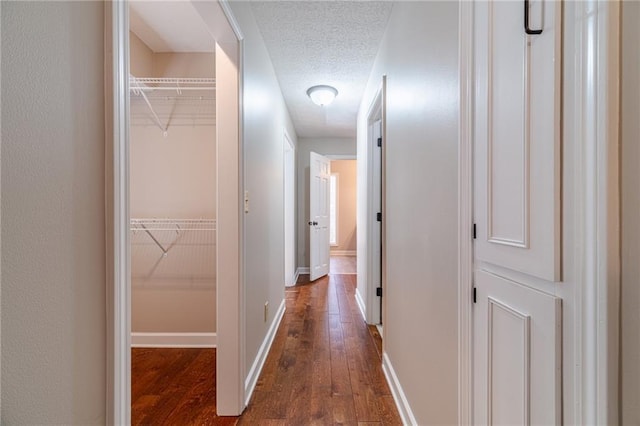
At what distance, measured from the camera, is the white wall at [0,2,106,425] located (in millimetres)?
507

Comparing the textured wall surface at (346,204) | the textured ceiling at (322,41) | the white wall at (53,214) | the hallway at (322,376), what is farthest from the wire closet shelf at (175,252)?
the textured wall surface at (346,204)

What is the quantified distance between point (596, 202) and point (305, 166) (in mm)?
5091

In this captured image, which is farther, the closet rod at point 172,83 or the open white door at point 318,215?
the open white door at point 318,215

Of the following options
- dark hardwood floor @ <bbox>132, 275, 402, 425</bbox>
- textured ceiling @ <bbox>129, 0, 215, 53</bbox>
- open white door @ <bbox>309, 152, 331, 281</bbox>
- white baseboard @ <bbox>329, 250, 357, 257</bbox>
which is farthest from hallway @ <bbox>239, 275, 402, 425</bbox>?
white baseboard @ <bbox>329, 250, 357, 257</bbox>

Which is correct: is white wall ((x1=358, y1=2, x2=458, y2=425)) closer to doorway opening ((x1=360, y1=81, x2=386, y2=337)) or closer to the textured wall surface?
doorway opening ((x1=360, y1=81, x2=386, y2=337))

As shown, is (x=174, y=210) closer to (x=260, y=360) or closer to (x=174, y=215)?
(x=174, y=215)

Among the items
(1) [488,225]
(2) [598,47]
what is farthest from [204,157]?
(2) [598,47]

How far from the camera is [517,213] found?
76 cm

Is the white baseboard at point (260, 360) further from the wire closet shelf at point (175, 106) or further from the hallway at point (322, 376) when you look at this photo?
the wire closet shelf at point (175, 106)

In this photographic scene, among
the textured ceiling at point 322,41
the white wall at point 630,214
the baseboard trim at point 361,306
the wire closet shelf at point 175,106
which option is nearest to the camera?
the white wall at point 630,214

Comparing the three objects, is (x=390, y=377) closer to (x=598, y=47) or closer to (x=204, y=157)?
(x=598, y=47)

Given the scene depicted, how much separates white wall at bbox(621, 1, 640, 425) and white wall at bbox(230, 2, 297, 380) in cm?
163

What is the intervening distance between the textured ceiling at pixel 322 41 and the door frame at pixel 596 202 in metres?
1.74

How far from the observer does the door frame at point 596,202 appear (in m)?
0.52
